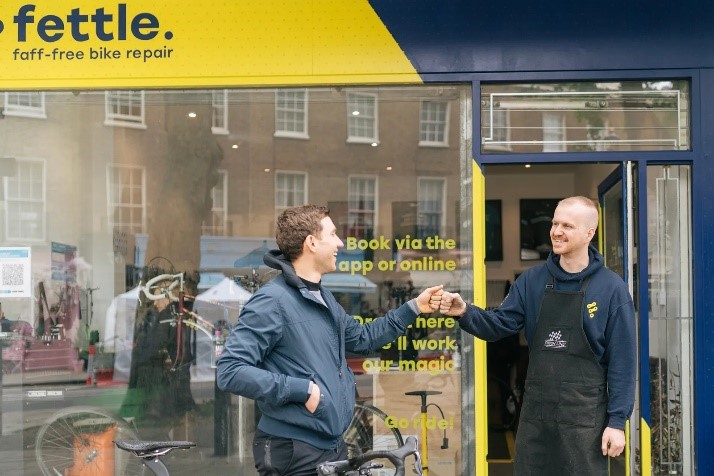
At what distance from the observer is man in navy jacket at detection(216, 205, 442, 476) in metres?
3.27

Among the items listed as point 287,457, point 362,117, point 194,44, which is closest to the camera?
point 287,457

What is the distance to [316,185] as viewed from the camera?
5746 millimetres

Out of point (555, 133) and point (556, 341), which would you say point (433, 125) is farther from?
point (556, 341)

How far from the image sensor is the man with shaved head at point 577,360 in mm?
3953

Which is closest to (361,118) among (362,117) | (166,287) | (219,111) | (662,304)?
(362,117)

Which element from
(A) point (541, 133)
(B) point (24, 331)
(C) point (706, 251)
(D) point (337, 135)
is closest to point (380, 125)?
(D) point (337, 135)

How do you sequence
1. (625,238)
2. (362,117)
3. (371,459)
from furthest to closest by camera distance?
(362,117)
(625,238)
(371,459)

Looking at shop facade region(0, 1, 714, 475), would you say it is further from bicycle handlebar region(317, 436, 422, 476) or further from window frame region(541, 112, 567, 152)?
bicycle handlebar region(317, 436, 422, 476)

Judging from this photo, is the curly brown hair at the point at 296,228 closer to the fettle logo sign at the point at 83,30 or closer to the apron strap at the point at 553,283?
the apron strap at the point at 553,283

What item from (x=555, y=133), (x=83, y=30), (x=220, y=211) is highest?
(x=83, y=30)

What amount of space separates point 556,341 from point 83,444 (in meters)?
3.40

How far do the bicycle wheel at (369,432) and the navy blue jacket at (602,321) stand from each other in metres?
1.58

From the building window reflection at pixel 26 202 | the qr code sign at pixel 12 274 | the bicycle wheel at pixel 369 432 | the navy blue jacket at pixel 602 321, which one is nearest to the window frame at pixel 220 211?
the building window reflection at pixel 26 202

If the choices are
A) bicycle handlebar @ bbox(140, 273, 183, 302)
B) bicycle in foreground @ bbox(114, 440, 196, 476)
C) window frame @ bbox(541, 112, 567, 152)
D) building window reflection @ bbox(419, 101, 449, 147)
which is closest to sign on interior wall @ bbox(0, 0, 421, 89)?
building window reflection @ bbox(419, 101, 449, 147)
